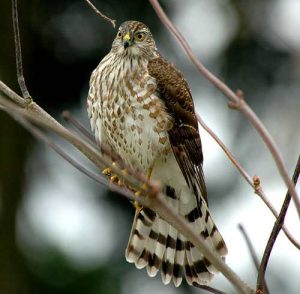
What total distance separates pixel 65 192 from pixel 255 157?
187 cm

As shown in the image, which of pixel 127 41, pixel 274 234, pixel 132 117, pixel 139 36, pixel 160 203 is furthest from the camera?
pixel 139 36

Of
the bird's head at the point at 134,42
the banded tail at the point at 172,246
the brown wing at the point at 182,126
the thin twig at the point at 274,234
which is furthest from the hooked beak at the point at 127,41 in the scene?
the thin twig at the point at 274,234


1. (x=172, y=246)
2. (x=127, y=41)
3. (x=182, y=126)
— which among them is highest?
(x=127, y=41)

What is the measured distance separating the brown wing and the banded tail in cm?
12

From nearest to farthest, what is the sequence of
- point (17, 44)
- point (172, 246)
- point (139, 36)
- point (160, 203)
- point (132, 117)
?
point (160, 203)
point (17, 44)
point (132, 117)
point (172, 246)
point (139, 36)

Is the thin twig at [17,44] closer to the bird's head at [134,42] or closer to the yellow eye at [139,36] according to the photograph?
the bird's head at [134,42]

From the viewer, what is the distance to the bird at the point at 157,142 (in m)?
5.74

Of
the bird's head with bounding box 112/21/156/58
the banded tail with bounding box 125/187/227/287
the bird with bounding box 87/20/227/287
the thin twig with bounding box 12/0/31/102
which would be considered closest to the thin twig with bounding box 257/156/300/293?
the thin twig with bounding box 12/0/31/102

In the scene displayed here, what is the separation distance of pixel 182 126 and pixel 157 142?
20 centimetres

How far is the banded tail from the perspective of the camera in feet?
19.1

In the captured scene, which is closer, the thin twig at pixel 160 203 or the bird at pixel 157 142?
the thin twig at pixel 160 203

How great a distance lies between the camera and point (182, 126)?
19.3ft

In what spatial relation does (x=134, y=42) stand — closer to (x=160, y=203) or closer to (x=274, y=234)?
(x=274, y=234)

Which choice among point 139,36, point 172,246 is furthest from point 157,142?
point 139,36
